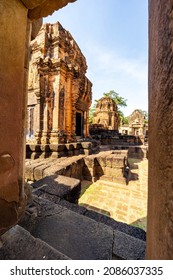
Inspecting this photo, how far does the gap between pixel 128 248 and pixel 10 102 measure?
171 cm

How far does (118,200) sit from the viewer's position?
12.7ft

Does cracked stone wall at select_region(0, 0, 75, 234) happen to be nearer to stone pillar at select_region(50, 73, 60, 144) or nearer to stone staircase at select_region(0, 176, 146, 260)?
stone staircase at select_region(0, 176, 146, 260)

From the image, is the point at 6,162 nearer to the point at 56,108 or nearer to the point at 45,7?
the point at 45,7

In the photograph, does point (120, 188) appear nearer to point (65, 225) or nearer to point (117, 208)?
point (117, 208)

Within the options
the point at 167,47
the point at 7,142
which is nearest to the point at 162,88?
the point at 167,47

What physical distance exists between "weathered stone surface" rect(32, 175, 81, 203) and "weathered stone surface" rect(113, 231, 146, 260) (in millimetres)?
1142

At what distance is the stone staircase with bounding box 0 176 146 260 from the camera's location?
996mm

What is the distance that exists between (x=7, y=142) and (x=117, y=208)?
3.33m

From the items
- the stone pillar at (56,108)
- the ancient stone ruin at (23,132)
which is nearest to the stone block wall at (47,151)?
the stone pillar at (56,108)

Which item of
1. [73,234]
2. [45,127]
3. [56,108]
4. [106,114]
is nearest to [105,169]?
[45,127]

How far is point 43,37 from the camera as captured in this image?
705 cm

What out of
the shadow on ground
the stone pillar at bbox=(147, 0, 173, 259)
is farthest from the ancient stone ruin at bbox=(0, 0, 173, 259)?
the shadow on ground

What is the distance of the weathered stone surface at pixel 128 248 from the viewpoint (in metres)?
1.17

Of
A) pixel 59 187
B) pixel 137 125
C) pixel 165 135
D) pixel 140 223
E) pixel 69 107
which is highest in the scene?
pixel 137 125
